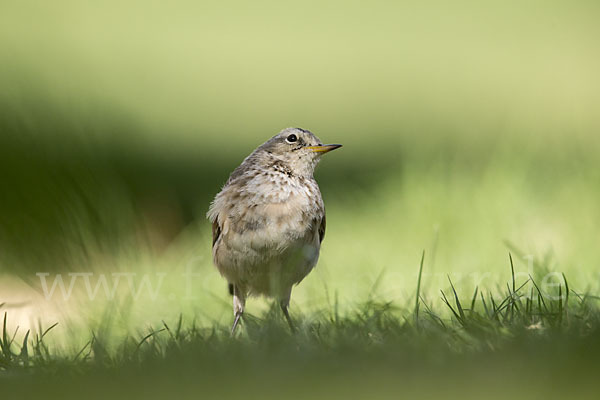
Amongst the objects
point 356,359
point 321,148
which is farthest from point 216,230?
point 356,359

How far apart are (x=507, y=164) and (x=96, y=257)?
318 centimetres

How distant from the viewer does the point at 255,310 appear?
18.4 feet

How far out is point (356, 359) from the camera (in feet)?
8.23

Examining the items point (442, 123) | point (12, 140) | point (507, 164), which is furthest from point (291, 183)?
point (442, 123)

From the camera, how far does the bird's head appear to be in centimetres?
451

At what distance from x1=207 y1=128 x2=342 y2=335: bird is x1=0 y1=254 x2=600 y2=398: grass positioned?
1.94ft

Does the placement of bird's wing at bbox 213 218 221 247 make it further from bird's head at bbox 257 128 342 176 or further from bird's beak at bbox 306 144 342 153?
bird's beak at bbox 306 144 342 153

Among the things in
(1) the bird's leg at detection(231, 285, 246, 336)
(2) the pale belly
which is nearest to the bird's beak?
(2) the pale belly

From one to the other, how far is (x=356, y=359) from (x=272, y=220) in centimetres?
173

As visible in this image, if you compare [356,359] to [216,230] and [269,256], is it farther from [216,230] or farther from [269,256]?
[216,230]

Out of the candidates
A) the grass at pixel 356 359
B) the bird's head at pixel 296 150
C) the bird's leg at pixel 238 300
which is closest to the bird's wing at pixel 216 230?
the bird's leg at pixel 238 300

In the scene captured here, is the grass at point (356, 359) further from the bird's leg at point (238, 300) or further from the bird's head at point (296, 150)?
the bird's head at point (296, 150)

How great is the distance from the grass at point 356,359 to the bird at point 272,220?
0.59 m

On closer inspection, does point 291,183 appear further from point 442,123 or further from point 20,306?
point 442,123
